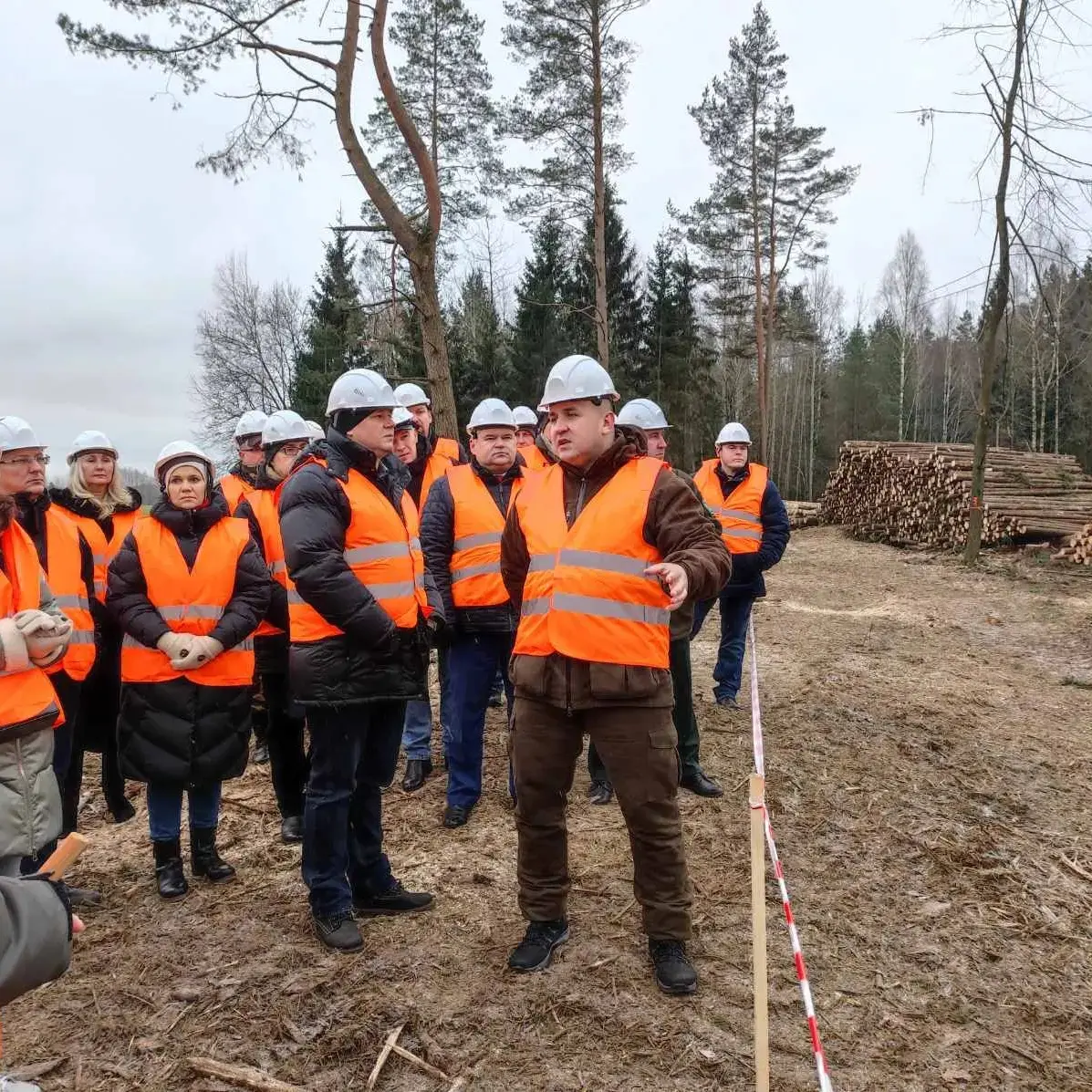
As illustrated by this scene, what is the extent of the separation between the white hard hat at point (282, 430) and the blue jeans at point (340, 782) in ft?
7.18

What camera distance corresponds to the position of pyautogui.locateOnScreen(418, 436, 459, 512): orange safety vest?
5445 millimetres

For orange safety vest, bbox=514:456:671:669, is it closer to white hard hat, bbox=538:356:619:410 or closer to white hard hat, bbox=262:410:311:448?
white hard hat, bbox=538:356:619:410

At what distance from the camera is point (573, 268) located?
26375 millimetres

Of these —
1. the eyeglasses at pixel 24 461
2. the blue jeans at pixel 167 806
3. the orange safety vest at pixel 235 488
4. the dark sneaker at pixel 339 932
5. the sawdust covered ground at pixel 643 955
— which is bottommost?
the sawdust covered ground at pixel 643 955

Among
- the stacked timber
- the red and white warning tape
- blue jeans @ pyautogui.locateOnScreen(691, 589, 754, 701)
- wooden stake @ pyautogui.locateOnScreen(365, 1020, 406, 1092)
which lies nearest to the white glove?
wooden stake @ pyautogui.locateOnScreen(365, 1020, 406, 1092)

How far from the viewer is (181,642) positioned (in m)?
3.50

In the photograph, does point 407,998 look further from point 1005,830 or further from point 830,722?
point 830,722

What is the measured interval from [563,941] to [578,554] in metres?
1.64

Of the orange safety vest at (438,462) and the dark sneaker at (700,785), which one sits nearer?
the dark sneaker at (700,785)

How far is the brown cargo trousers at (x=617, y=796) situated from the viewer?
289cm

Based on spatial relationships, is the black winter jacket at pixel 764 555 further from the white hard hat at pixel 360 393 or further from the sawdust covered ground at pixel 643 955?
the white hard hat at pixel 360 393

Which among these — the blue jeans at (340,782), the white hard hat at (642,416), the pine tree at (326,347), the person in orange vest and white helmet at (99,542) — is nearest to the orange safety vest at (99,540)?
the person in orange vest and white helmet at (99,542)

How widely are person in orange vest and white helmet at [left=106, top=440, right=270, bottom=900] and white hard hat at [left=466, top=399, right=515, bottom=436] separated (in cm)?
150

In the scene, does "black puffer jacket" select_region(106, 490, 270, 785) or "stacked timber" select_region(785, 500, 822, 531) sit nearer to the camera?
"black puffer jacket" select_region(106, 490, 270, 785)
